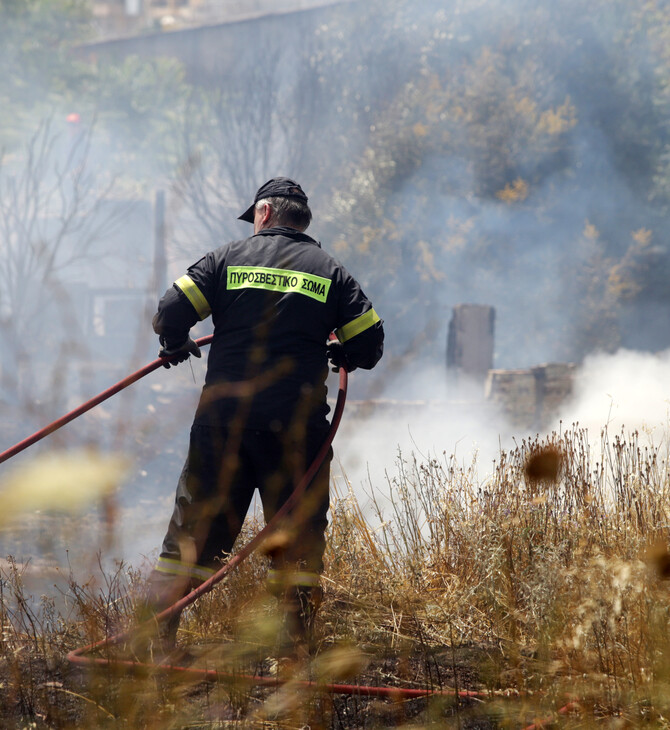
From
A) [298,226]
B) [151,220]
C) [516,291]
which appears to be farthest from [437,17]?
[298,226]

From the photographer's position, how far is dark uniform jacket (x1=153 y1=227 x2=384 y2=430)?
3184 mm

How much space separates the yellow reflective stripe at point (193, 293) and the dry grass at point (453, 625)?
1.14m

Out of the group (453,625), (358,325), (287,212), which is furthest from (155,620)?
(287,212)

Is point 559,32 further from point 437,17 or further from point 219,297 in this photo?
point 219,297

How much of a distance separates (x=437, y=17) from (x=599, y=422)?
13.9m

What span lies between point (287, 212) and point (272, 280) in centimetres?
36

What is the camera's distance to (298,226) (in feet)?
11.4

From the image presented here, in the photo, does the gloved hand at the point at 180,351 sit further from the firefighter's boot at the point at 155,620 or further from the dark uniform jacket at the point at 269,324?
the firefighter's boot at the point at 155,620

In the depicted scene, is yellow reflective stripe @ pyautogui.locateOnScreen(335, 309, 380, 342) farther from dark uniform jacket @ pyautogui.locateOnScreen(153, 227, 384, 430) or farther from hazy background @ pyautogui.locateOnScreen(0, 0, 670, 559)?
hazy background @ pyautogui.locateOnScreen(0, 0, 670, 559)

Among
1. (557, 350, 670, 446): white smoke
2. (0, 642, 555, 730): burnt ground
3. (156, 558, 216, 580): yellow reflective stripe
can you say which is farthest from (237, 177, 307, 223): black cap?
(557, 350, 670, 446): white smoke

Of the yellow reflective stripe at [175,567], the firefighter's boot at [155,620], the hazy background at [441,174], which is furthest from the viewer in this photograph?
Answer: the hazy background at [441,174]

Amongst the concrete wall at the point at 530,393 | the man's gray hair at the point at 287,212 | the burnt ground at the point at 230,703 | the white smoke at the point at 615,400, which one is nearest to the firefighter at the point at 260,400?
the man's gray hair at the point at 287,212

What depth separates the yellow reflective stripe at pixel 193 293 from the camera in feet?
10.5

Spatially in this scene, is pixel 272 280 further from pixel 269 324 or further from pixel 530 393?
pixel 530 393
